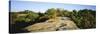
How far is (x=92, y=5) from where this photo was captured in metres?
1.86

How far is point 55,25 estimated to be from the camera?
1.68 m

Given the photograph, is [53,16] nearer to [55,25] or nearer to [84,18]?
[55,25]

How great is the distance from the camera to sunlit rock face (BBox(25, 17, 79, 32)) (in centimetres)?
161

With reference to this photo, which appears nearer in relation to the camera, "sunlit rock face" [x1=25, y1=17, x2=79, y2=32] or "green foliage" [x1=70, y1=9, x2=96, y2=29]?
"sunlit rock face" [x1=25, y1=17, x2=79, y2=32]

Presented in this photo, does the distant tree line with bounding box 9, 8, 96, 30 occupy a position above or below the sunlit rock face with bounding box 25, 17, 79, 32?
above

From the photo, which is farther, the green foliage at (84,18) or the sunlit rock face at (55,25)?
the green foliage at (84,18)

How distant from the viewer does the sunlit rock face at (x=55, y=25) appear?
5.30 feet

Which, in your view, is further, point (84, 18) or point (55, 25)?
point (84, 18)

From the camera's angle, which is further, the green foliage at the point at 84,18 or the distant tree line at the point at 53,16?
the green foliage at the point at 84,18

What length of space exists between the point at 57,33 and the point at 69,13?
0.87 ft

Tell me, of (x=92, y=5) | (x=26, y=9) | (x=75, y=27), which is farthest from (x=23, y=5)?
(x=92, y=5)

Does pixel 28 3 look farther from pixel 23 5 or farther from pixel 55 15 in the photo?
pixel 55 15

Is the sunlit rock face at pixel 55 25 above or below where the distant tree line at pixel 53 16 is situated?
→ below

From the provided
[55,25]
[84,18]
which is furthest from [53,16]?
[84,18]
